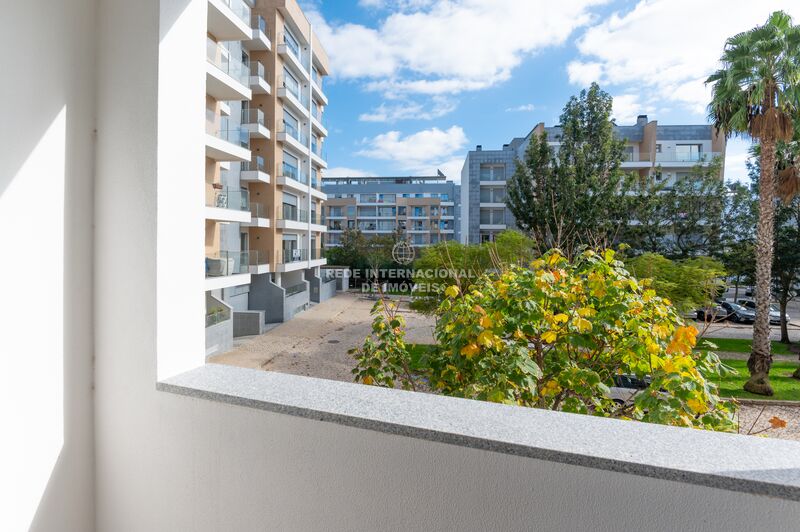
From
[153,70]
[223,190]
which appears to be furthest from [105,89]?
[223,190]

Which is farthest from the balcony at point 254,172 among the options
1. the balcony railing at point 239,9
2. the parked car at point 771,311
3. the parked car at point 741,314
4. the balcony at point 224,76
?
the parked car at point 771,311

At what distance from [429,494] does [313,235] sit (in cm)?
1832

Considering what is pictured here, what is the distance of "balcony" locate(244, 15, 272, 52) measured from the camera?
12609 millimetres

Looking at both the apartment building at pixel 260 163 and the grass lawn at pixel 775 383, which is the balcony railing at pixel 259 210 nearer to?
the apartment building at pixel 260 163

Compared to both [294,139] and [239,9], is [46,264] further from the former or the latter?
[294,139]

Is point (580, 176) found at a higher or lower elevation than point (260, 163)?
lower

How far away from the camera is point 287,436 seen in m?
1.08

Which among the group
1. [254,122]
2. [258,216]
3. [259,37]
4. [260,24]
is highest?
[260,24]

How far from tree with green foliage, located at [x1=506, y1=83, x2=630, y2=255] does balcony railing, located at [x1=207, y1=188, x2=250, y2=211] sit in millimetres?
8144

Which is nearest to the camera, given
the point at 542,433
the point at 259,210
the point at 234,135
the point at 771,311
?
the point at 542,433

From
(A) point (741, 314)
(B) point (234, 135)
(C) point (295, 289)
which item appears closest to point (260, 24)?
(B) point (234, 135)

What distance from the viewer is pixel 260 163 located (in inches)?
532

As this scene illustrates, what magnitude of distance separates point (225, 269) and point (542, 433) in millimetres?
9757

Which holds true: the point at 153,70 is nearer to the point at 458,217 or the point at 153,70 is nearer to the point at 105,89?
the point at 105,89
